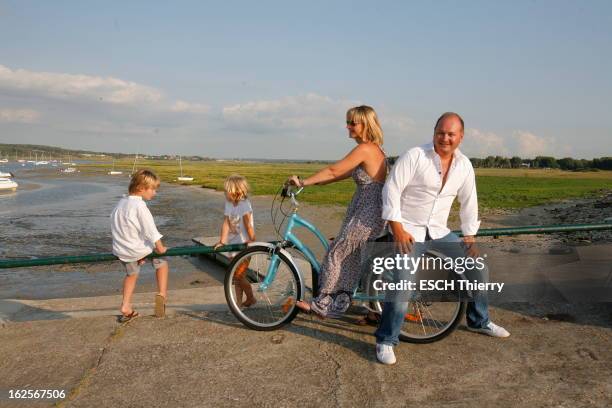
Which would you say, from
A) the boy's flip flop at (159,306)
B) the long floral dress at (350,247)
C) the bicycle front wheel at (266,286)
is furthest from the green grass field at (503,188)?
the long floral dress at (350,247)

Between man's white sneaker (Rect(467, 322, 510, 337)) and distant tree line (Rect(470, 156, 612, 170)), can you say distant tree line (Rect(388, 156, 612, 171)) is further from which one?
man's white sneaker (Rect(467, 322, 510, 337))

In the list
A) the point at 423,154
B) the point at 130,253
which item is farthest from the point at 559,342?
the point at 130,253

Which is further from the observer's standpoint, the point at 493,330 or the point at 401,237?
the point at 493,330

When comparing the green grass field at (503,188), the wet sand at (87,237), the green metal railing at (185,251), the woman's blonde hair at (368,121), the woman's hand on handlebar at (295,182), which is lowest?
the wet sand at (87,237)

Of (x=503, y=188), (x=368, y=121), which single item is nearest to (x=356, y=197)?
(x=368, y=121)

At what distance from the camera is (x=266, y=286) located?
4512 mm

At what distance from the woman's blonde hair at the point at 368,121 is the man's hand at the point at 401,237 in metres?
0.74

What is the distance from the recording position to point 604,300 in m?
4.95

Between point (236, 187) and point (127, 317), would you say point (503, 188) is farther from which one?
point (127, 317)

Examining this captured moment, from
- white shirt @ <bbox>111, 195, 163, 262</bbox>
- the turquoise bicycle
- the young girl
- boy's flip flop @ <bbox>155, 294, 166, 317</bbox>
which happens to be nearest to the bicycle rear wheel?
the turquoise bicycle

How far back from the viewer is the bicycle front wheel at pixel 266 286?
438 cm

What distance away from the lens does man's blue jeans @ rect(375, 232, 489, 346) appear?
3760 mm

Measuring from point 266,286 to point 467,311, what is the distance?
74.1 inches

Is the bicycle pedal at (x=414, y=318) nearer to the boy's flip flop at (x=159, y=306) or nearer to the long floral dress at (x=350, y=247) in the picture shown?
the long floral dress at (x=350, y=247)
